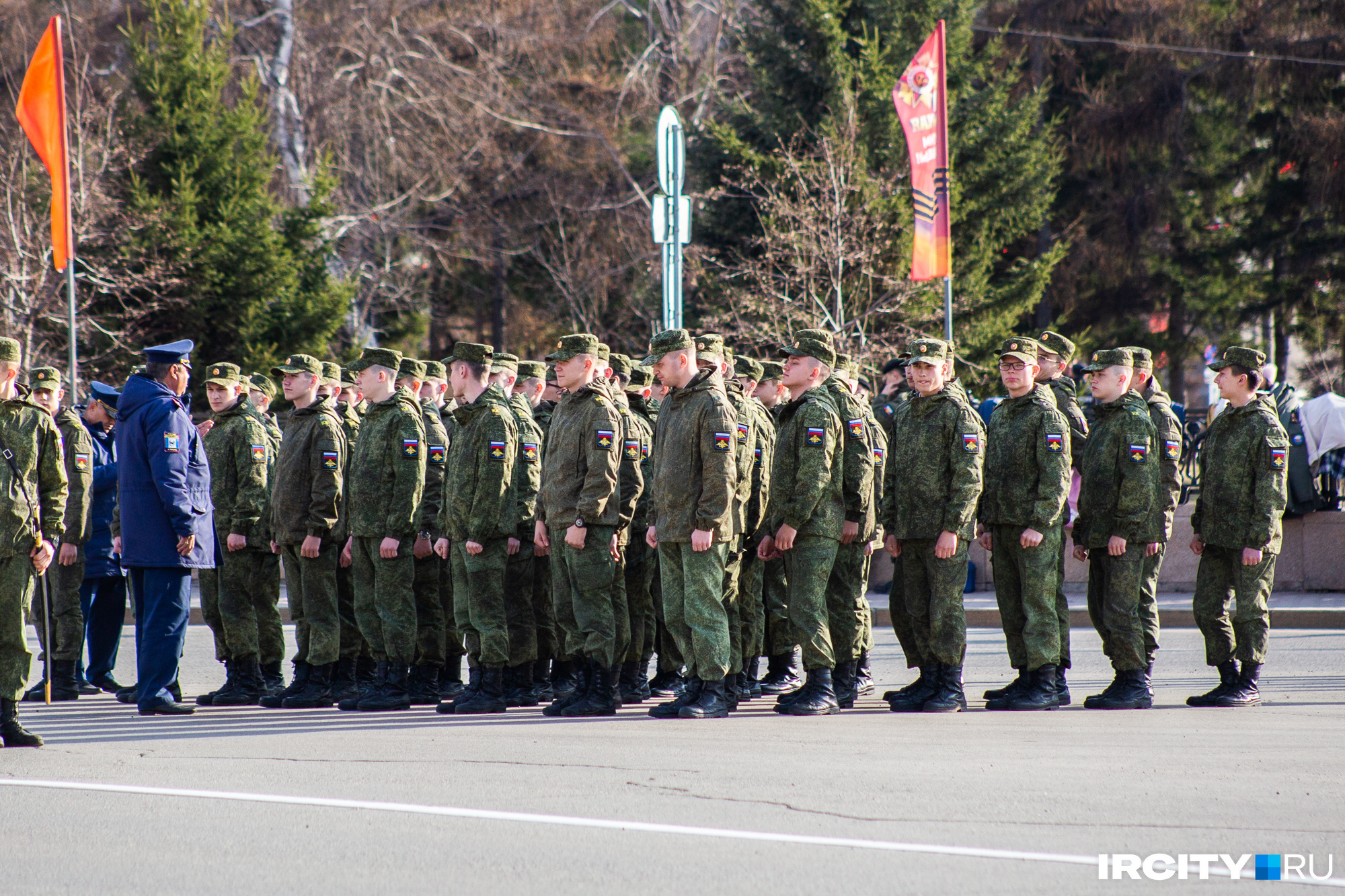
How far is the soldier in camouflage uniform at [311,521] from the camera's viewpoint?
9.11 meters

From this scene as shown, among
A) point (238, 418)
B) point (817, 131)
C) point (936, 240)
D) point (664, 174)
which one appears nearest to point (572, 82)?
point (817, 131)

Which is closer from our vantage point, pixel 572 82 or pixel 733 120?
pixel 733 120

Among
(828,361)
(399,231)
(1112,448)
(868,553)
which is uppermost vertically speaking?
(399,231)

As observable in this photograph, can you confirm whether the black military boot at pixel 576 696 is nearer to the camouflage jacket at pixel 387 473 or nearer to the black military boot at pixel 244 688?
the camouflage jacket at pixel 387 473

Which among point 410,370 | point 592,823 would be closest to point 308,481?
point 410,370

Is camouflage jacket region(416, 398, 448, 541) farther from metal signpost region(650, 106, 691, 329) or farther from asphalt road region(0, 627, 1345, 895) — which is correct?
metal signpost region(650, 106, 691, 329)

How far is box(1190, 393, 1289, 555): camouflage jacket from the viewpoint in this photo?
8766 mm

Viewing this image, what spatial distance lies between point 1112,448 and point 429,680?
4.48 meters

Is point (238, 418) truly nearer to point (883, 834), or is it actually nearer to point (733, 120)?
point (883, 834)

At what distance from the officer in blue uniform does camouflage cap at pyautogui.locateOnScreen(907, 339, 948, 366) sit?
427 cm

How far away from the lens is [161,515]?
8.54 meters

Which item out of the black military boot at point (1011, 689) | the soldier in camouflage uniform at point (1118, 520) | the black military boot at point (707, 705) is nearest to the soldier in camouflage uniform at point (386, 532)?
the black military boot at point (707, 705)

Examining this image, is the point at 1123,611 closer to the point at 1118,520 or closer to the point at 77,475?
the point at 1118,520

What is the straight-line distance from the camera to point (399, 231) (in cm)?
2883
